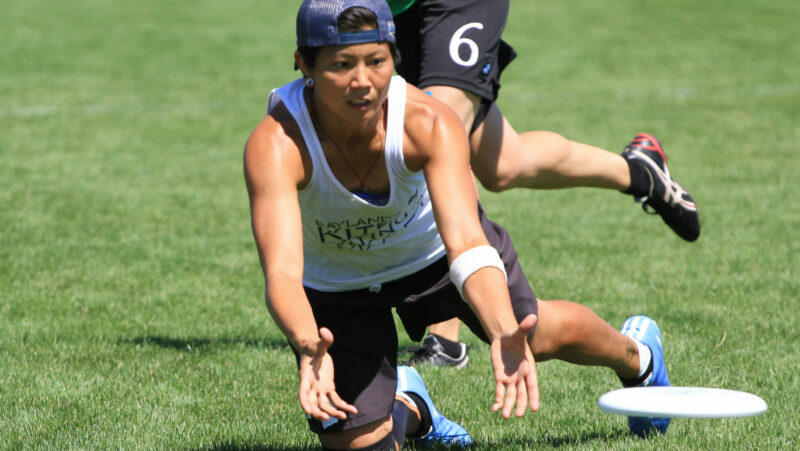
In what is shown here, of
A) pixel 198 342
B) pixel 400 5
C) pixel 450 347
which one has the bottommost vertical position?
pixel 198 342

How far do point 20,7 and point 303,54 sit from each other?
19272mm

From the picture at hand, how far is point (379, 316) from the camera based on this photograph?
371cm

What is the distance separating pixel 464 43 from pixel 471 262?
1.87 metres

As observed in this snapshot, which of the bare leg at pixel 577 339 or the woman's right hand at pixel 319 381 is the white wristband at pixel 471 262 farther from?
the bare leg at pixel 577 339

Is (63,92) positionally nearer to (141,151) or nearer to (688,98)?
(141,151)

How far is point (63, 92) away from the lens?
14797mm

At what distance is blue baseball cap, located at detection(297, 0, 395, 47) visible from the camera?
10.0 feet

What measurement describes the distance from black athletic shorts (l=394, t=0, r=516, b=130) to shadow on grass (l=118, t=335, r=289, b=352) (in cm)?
152

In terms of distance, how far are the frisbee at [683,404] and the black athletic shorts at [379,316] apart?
679 millimetres

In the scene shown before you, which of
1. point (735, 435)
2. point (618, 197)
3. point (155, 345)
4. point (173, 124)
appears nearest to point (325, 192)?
point (735, 435)

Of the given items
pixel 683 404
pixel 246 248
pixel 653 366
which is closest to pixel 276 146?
pixel 683 404

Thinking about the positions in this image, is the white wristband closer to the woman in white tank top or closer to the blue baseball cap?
the woman in white tank top

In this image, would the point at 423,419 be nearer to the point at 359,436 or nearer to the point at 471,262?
the point at 359,436

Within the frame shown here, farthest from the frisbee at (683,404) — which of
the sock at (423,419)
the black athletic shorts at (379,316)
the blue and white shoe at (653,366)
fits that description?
the sock at (423,419)
